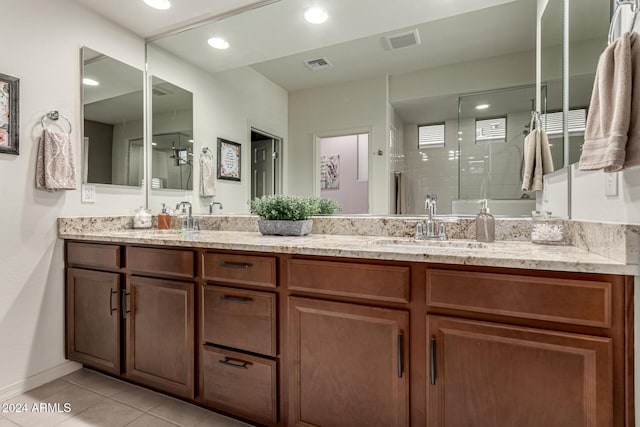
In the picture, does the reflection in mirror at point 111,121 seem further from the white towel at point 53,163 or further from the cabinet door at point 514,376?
the cabinet door at point 514,376

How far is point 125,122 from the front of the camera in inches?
97.4

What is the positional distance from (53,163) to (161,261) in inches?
38.2

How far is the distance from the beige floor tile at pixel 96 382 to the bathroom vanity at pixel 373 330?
136 mm

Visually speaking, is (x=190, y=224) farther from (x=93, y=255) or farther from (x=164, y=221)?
(x=93, y=255)

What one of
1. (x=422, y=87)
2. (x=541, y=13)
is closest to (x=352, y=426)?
(x=422, y=87)

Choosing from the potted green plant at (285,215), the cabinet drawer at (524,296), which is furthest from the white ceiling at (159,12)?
the cabinet drawer at (524,296)

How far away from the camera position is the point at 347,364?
1261mm

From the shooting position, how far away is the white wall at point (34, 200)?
72.1 inches

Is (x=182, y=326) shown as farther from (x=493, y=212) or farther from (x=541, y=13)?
(x=541, y=13)

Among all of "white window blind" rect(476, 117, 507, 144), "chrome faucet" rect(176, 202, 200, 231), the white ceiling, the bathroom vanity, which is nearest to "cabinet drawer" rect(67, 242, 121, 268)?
the bathroom vanity

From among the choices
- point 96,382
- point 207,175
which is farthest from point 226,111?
point 96,382

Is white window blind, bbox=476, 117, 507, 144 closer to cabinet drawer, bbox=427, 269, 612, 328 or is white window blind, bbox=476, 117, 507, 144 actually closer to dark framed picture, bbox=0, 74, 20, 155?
cabinet drawer, bbox=427, 269, 612, 328

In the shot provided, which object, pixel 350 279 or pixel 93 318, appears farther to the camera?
pixel 93 318

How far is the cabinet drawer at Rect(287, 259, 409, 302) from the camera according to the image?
118 cm
